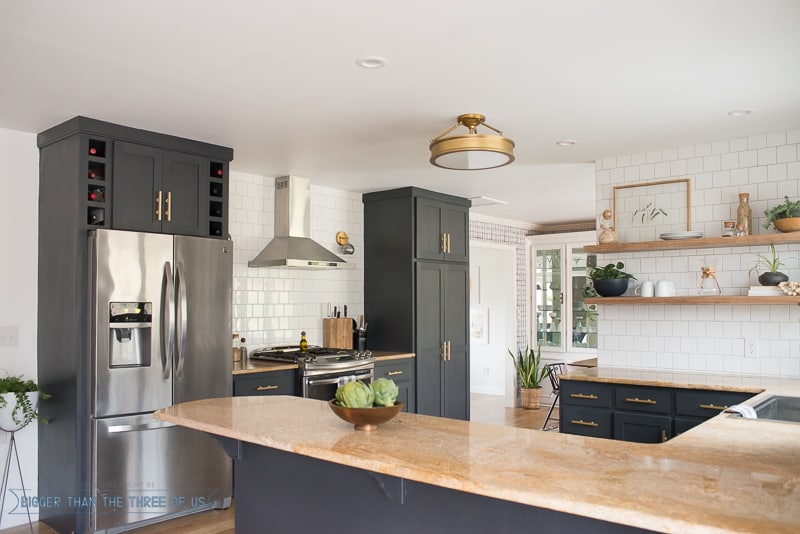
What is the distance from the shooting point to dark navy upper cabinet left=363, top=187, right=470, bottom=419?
607cm

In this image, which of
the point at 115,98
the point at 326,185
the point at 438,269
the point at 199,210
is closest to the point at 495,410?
the point at 438,269

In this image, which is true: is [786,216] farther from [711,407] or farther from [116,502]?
[116,502]

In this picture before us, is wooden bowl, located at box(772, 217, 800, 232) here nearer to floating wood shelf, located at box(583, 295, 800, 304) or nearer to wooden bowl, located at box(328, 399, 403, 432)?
floating wood shelf, located at box(583, 295, 800, 304)

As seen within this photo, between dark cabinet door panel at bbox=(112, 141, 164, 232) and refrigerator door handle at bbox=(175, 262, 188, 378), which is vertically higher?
dark cabinet door panel at bbox=(112, 141, 164, 232)

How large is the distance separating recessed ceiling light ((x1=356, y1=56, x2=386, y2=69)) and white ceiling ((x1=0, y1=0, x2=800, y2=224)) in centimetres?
5

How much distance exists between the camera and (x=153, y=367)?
13.3ft

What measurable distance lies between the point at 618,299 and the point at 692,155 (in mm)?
1159

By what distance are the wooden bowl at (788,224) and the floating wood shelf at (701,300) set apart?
16.7 inches

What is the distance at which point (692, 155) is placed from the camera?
15.1 ft

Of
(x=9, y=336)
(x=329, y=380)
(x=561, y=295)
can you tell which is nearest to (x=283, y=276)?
(x=329, y=380)

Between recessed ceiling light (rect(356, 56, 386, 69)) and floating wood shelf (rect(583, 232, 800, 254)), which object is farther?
floating wood shelf (rect(583, 232, 800, 254))

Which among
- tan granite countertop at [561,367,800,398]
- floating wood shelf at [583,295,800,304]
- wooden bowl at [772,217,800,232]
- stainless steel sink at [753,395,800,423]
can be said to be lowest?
stainless steel sink at [753,395,800,423]

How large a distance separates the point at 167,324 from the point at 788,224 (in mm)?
3939

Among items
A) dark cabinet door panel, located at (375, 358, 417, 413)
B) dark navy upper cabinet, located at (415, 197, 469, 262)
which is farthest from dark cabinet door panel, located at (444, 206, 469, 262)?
dark cabinet door panel, located at (375, 358, 417, 413)
